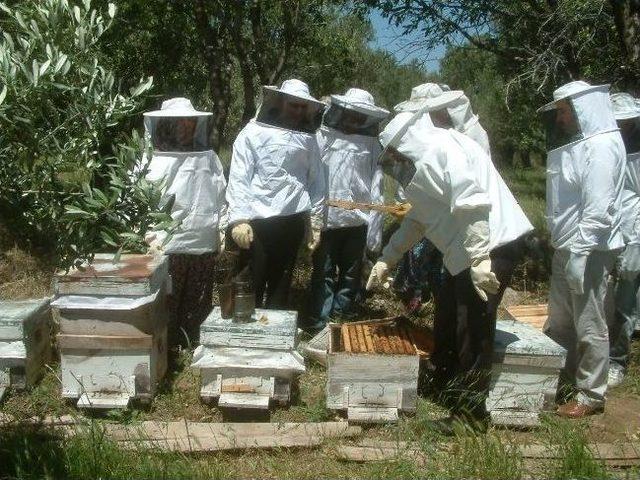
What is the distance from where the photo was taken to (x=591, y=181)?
353cm

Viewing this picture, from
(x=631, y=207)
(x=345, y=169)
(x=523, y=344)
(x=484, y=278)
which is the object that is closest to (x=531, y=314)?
(x=631, y=207)

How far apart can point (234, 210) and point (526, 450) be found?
7.02ft

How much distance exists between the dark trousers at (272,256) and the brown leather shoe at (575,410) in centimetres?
180

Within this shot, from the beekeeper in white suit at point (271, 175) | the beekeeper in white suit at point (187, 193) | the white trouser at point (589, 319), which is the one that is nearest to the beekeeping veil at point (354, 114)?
the beekeeper in white suit at point (271, 175)

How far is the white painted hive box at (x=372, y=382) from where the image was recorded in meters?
3.62

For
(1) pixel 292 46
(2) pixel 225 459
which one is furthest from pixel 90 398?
(1) pixel 292 46

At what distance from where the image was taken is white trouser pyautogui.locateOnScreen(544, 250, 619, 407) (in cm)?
373

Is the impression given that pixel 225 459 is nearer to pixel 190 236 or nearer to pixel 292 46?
pixel 190 236

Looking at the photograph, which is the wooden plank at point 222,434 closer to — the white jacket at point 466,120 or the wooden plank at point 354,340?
the wooden plank at point 354,340

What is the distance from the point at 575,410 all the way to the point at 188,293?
240 cm

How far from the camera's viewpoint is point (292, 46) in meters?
7.26

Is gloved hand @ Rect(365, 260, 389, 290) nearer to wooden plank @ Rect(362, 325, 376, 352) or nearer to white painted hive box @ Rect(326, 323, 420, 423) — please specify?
wooden plank @ Rect(362, 325, 376, 352)

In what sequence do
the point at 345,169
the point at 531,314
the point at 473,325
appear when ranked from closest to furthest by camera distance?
the point at 473,325
the point at 345,169
the point at 531,314

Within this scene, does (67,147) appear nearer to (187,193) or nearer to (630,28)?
(187,193)
